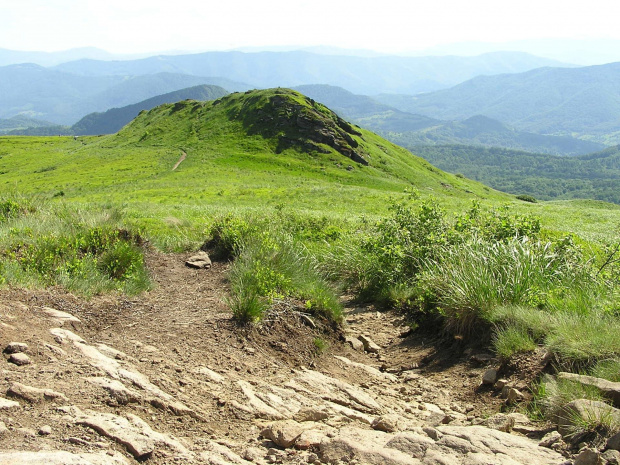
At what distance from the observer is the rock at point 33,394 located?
3.39m

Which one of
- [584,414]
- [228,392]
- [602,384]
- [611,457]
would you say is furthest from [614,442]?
[228,392]

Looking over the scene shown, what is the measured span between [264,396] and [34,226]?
669cm

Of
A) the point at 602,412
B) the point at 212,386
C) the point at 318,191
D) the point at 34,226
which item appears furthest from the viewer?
the point at 318,191

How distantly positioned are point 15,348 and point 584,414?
16.3 ft

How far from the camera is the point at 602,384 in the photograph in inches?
154

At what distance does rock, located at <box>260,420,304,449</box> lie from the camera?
3.56 meters

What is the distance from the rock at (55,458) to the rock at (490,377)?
392 centimetres

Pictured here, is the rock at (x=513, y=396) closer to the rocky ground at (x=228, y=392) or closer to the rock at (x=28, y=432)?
the rocky ground at (x=228, y=392)

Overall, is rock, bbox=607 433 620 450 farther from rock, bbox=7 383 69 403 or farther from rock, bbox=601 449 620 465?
rock, bbox=7 383 69 403

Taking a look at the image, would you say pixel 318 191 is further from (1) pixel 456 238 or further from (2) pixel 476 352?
(2) pixel 476 352

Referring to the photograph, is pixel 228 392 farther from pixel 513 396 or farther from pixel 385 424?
pixel 513 396

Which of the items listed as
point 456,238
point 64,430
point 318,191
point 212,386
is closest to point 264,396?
point 212,386

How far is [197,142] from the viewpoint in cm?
7475

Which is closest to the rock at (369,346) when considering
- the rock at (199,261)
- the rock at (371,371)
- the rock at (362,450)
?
the rock at (371,371)
